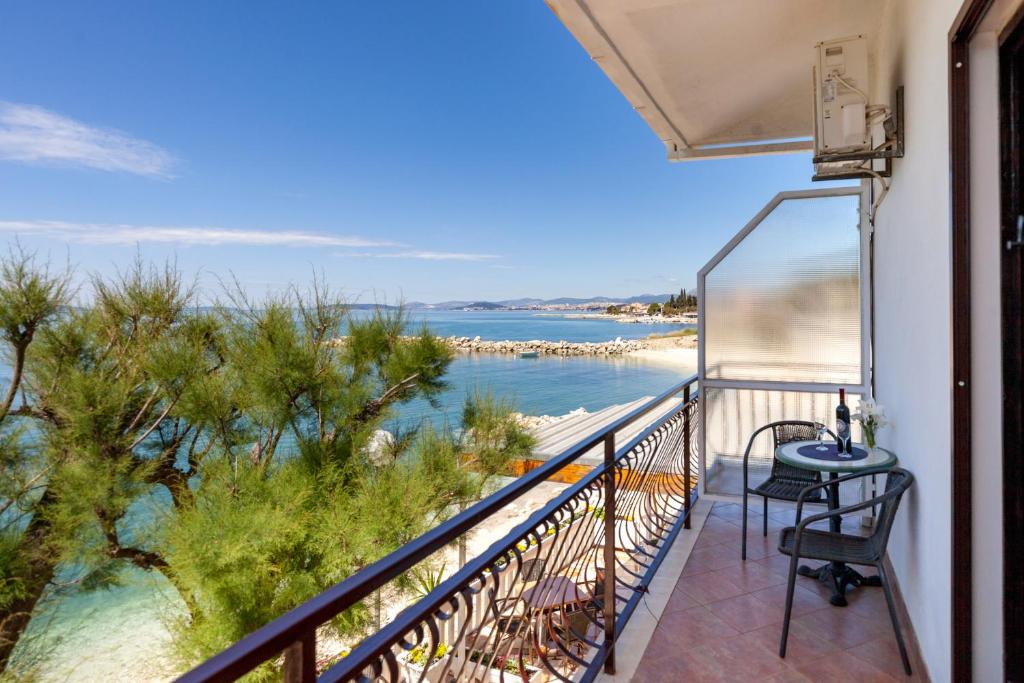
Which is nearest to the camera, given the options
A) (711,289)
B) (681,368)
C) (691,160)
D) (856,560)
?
(856,560)

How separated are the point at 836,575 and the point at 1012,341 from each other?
1706mm

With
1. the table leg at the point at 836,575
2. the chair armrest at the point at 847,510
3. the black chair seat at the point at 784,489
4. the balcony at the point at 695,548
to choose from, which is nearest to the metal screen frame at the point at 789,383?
the balcony at the point at 695,548

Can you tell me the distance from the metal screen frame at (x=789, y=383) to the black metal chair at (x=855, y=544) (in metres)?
1.74

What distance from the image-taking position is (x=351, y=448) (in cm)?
794

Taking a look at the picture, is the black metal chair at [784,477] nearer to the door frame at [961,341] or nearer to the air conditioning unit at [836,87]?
the door frame at [961,341]

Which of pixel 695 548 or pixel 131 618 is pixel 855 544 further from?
pixel 131 618

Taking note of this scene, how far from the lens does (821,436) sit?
3561mm

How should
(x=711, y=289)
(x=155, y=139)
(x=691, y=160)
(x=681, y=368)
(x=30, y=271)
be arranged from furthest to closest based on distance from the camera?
1. (x=681, y=368)
2. (x=155, y=139)
3. (x=30, y=271)
4. (x=691, y=160)
5. (x=711, y=289)

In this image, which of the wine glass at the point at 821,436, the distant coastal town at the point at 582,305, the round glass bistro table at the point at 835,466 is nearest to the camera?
the round glass bistro table at the point at 835,466

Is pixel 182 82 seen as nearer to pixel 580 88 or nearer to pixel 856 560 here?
pixel 580 88

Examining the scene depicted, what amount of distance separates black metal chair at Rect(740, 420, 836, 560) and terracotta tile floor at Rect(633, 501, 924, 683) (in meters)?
0.28

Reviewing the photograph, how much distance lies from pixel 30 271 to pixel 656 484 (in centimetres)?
705

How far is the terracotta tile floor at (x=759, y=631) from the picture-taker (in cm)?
203

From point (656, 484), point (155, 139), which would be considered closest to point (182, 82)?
point (155, 139)
